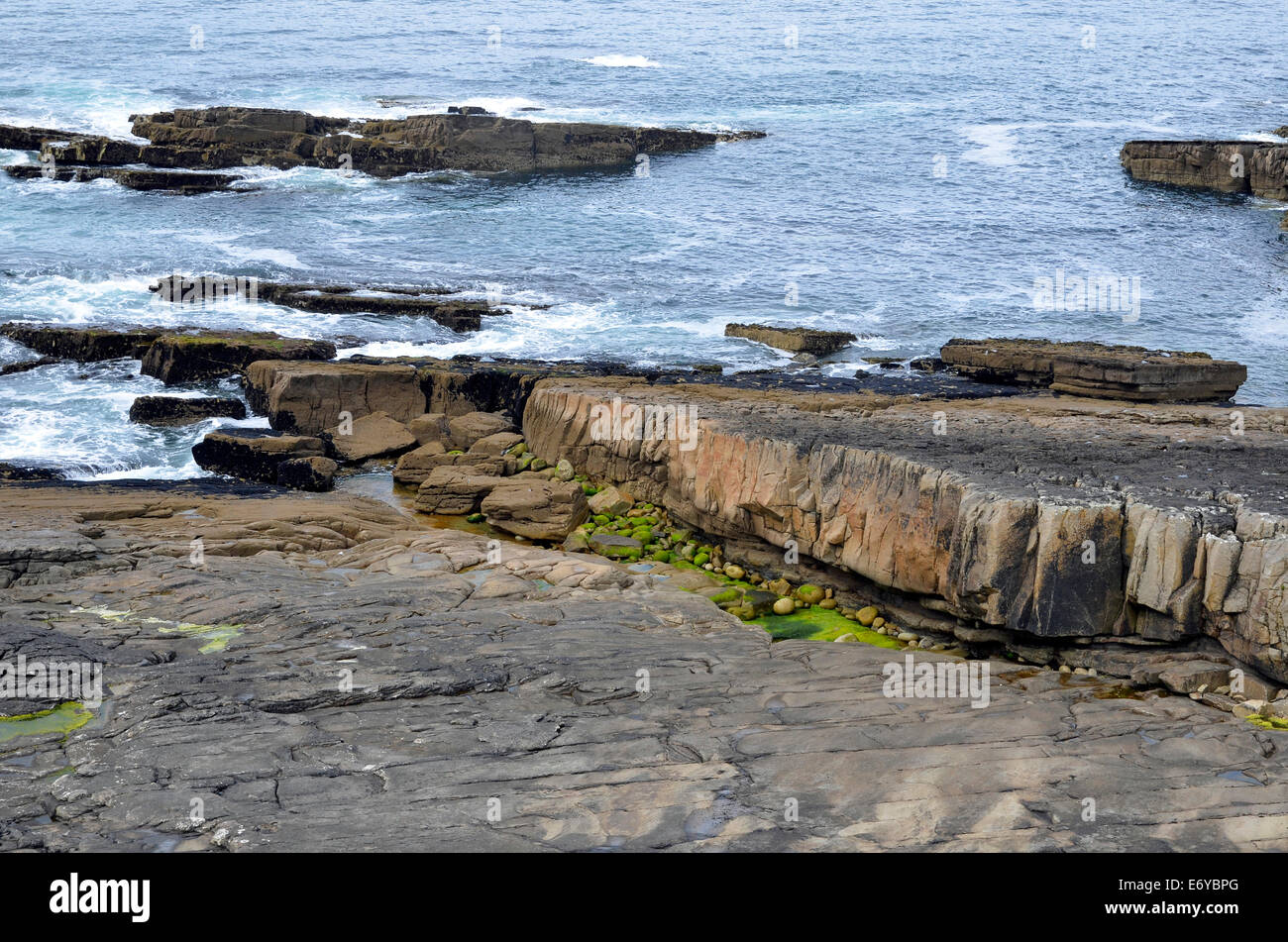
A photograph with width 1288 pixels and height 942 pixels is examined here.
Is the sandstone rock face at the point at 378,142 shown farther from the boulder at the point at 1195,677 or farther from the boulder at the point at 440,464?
the boulder at the point at 1195,677

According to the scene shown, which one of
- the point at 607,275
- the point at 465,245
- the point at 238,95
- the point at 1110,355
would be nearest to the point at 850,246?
the point at 607,275

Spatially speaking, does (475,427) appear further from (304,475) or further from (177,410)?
(177,410)

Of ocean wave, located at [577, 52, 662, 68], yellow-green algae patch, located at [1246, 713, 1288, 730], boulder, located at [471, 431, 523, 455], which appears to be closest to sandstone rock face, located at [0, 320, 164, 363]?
boulder, located at [471, 431, 523, 455]

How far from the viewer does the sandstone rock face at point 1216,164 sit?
53438 mm

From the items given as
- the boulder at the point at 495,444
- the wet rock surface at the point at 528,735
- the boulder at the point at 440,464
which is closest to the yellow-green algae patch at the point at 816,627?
the wet rock surface at the point at 528,735

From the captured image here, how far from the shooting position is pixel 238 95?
63250 mm

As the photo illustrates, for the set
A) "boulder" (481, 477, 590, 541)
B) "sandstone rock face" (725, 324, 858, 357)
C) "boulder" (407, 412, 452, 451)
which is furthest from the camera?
"sandstone rock face" (725, 324, 858, 357)

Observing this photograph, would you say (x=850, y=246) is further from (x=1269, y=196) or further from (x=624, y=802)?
(x=624, y=802)

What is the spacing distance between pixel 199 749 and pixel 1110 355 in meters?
23.1

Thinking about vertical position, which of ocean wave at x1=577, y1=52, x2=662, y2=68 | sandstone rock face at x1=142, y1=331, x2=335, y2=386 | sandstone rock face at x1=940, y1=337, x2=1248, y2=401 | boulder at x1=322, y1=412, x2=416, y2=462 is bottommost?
boulder at x1=322, y1=412, x2=416, y2=462

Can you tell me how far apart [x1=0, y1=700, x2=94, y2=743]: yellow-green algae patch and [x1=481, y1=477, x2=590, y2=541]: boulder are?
413 inches

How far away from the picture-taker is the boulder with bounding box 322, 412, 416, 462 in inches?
1070

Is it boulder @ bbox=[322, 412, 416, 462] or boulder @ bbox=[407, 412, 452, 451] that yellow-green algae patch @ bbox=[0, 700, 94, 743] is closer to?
boulder @ bbox=[322, 412, 416, 462]
